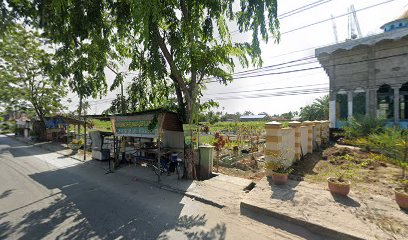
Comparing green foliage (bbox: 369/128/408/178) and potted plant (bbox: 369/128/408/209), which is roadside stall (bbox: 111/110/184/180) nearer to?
potted plant (bbox: 369/128/408/209)

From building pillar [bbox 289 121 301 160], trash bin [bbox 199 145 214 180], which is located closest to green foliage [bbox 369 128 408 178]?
building pillar [bbox 289 121 301 160]

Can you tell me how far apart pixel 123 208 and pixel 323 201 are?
5.66m

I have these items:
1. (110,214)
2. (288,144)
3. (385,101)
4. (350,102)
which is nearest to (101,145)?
(110,214)

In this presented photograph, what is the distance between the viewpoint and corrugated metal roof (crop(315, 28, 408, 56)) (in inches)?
612

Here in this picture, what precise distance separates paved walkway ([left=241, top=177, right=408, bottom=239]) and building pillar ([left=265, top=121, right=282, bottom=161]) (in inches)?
48.1

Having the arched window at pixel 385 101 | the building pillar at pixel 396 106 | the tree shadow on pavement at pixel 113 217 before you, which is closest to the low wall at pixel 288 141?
the tree shadow on pavement at pixel 113 217

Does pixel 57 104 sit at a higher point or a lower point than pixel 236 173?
higher

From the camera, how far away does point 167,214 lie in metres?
5.48

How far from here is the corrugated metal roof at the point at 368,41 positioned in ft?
51.0

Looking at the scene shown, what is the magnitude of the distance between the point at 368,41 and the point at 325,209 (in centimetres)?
1816

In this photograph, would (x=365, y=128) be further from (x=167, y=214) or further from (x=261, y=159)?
(x=167, y=214)

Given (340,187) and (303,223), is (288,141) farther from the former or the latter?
(303,223)

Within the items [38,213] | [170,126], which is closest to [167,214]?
[38,213]

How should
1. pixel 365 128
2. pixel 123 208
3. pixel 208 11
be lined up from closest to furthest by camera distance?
pixel 123 208 → pixel 208 11 → pixel 365 128
